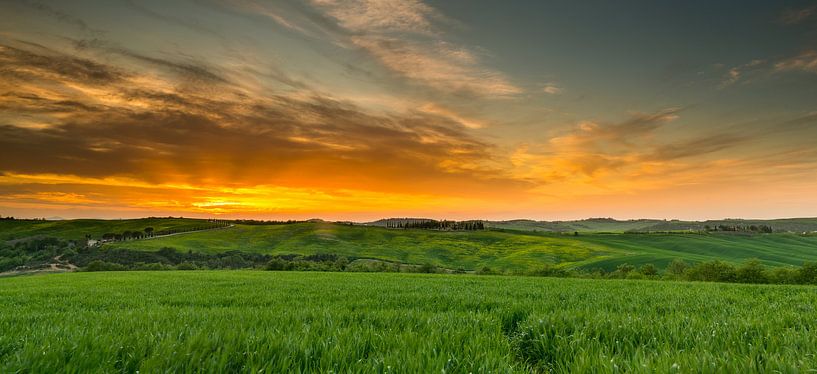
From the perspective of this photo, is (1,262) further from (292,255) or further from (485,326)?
(485,326)

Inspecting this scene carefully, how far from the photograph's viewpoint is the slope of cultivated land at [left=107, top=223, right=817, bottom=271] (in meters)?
132

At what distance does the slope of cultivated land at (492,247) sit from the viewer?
434 ft

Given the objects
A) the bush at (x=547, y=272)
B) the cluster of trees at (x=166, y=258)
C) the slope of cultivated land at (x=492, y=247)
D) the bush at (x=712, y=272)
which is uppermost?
the bush at (x=712, y=272)

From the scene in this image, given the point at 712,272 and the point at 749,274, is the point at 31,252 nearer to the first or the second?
the point at 712,272

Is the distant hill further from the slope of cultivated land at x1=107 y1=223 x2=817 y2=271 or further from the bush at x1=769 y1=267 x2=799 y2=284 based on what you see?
the bush at x1=769 y1=267 x2=799 y2=284

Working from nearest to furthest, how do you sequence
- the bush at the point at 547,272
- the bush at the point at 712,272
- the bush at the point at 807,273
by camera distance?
the bush at the point at 807,273, the bush at the point at 712,272, the bush at the point at 547,272

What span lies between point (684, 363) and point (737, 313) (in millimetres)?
6432

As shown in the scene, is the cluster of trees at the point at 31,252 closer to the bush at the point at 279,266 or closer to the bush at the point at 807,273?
the bush at the point at 279,266

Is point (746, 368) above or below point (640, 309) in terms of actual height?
above

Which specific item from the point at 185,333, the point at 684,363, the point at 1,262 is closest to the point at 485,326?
the point at 684,363

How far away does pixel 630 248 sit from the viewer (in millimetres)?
154875

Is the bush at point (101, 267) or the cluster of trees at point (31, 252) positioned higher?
the bush at point (101, 267)

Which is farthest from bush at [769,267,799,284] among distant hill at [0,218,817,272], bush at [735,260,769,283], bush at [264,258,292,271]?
bush at [264,258,292,271]

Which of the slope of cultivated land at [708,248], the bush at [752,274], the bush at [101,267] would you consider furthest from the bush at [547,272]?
the bush at [101,267]
